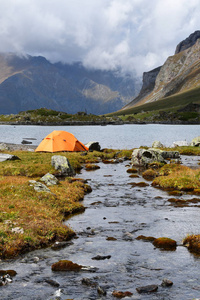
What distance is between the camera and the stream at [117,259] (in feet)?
32.5

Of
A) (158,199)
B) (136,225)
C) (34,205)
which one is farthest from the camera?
(158,199)

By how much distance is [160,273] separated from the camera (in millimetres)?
11117

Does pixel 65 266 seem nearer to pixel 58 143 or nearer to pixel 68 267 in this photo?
pixel 68 267

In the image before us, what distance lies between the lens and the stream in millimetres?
9916

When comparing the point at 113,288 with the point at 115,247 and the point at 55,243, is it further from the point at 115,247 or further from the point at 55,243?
the point at 55,243

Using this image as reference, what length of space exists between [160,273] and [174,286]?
39.2 inches

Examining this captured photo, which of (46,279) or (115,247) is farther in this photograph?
(115,247)

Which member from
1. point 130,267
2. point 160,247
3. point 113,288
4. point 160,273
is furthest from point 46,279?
point 160,247

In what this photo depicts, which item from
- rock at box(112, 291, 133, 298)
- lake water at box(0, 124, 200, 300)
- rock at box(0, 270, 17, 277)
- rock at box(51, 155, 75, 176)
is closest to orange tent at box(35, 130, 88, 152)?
rock at box(51, 155, 75, 176)

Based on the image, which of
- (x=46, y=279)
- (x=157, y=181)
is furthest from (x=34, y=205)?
(x=157, y=181)

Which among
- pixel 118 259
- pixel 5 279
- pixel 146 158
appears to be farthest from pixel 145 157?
pixel 5 279

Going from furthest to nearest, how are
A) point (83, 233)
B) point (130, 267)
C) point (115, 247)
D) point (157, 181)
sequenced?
1. point (157, 181)
2. point (83, 233)
3. point (115, 247)
4. point (130, 267)

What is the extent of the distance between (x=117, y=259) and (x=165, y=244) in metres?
2.71

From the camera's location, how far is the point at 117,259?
12352mm
